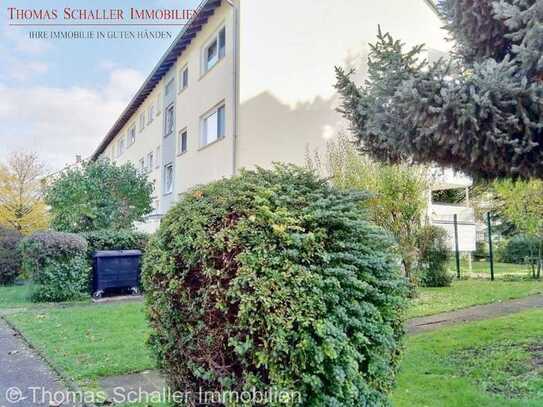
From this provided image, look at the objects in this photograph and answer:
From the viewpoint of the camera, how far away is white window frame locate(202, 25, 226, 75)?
534 inches

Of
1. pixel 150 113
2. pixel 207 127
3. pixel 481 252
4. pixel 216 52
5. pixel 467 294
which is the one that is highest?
pixel 150 113

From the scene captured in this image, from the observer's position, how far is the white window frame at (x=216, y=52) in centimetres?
1355

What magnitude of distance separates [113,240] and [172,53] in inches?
367

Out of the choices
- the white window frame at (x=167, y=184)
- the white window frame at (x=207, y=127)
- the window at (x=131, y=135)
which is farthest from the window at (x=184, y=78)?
the window at (x=131, y=135)

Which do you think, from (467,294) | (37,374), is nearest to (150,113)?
(467,294)

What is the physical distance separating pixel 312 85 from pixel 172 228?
11.5 m

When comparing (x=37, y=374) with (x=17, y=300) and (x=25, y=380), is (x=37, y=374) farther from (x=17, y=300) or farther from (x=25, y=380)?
(x=17, y=300)

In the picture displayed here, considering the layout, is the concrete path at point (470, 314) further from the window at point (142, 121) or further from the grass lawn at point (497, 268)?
the window at point (142, 121)

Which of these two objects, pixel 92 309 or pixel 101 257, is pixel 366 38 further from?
pixel 92 309

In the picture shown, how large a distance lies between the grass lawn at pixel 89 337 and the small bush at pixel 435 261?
25.5 feet

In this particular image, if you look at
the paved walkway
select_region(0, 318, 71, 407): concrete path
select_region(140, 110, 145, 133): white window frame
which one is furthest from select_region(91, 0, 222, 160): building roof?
select_region(0, 318, 71, 407): concrete path

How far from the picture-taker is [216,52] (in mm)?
14109

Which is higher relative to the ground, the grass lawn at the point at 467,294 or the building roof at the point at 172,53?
the building roof at the point at 172,53

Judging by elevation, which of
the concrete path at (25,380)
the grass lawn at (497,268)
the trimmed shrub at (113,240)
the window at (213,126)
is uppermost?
the window at (213,126)
